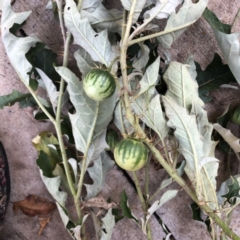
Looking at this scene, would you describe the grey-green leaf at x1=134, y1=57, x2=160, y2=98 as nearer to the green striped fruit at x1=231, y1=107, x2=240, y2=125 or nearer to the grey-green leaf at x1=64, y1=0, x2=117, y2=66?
the grey-green leaf at x1=64, y1=0, x2=117, y2=66

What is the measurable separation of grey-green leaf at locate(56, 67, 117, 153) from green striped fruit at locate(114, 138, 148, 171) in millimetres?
132

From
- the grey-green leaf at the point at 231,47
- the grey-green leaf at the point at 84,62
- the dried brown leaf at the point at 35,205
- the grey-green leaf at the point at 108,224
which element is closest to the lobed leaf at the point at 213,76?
the grey-green leaf at the point at 231,47

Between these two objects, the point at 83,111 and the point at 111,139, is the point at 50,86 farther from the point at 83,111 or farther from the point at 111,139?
the point at 111,139

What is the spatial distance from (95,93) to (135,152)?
0.46ft

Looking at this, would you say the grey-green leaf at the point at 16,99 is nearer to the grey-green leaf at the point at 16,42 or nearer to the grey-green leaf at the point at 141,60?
the grey-green leaf at the point at 16,42

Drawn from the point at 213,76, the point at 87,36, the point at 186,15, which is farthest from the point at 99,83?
the point at 213,76

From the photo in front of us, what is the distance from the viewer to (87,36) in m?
0.71

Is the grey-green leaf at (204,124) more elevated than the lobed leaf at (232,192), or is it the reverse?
the grey-green leaf at (204,124)

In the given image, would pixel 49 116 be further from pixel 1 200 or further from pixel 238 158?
pixel 238 158

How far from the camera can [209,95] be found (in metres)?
0.97

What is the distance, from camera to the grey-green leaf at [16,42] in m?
0.76

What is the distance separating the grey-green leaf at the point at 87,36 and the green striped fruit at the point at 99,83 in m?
0.08

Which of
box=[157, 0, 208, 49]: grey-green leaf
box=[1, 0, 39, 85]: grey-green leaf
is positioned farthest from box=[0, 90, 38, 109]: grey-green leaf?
box=[157, 0, 208, 49]: grey-green leaf

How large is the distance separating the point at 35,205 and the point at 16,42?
51 centimetres
